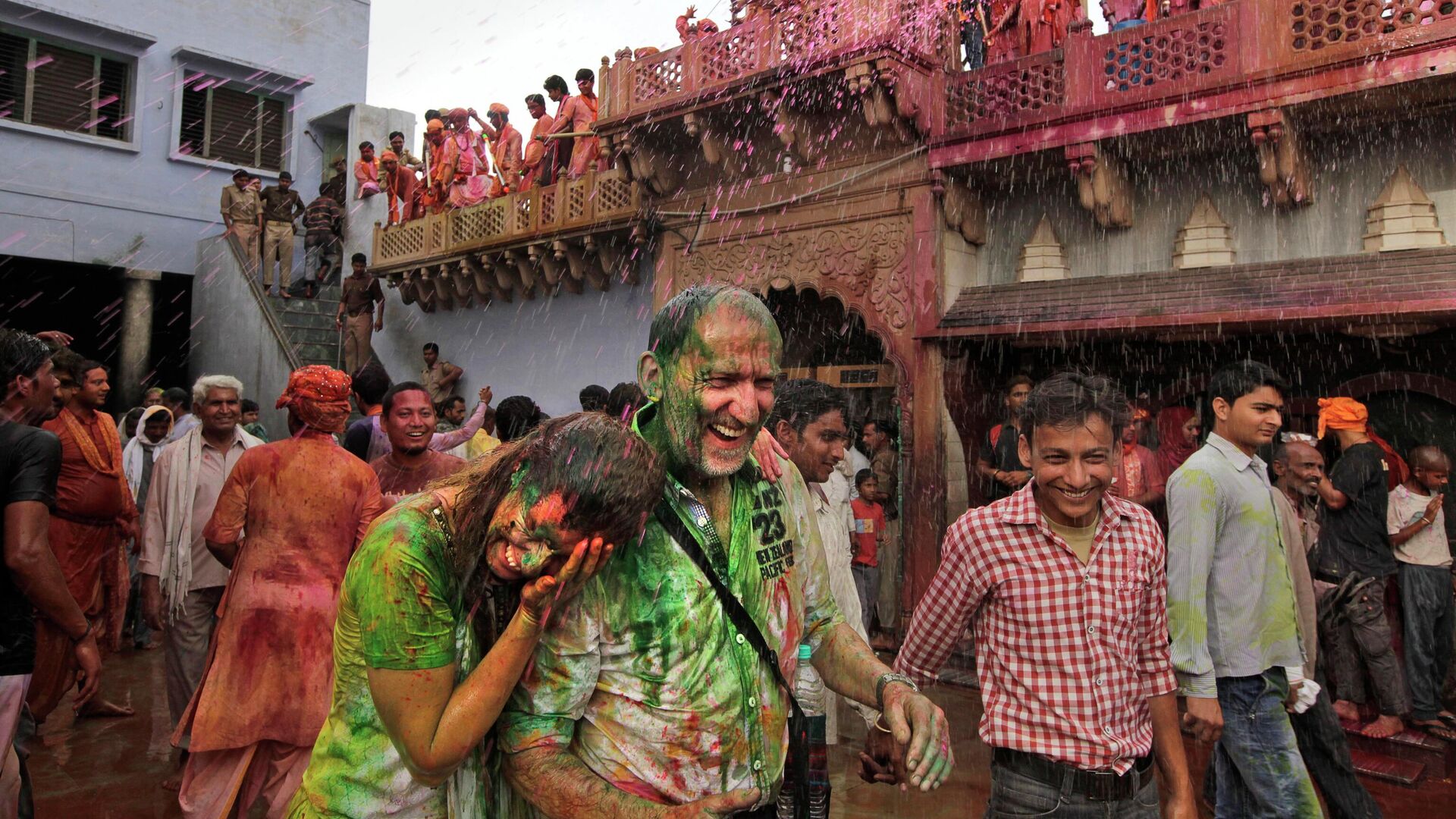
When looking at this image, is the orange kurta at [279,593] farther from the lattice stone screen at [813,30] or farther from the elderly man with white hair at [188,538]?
the lattice stone screen at [813,30]

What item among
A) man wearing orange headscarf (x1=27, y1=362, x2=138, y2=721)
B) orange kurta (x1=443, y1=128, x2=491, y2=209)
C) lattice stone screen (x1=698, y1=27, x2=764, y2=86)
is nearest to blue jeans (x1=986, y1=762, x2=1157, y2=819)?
man wearing orange headscarf (x1=27, y1=362, x2=138, y2=721)

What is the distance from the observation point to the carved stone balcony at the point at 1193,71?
23.3ft

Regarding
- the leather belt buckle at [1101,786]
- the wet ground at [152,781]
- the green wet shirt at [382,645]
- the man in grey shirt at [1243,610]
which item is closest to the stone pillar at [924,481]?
the wet ground at [152,781]

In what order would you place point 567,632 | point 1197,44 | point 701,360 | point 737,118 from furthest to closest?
point 737,118 < point 1197,44 < point 701,360 < point 567,632

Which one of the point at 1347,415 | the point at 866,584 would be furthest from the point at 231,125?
the point at 1347,415

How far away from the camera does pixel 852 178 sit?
993cm

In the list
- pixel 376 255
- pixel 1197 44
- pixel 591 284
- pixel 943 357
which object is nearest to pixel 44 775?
pixel 943 357

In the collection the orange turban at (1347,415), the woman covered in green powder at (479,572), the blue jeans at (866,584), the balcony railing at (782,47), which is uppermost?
the balcony railing at (782,47)

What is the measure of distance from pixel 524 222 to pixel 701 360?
12.2 metres

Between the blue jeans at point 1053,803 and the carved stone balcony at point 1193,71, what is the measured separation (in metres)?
6.63

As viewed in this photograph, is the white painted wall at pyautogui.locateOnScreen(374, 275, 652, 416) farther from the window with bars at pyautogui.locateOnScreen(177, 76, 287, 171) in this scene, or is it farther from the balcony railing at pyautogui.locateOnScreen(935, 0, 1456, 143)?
the window with bars at pyautogui.locateOnScreen(177, 76, 287, 171)

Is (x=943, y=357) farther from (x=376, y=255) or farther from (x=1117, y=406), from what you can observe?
(x=376, y=255)

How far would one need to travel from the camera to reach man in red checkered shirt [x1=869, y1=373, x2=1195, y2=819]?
2.82m

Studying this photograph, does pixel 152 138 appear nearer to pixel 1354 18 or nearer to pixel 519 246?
pixel 519 246
